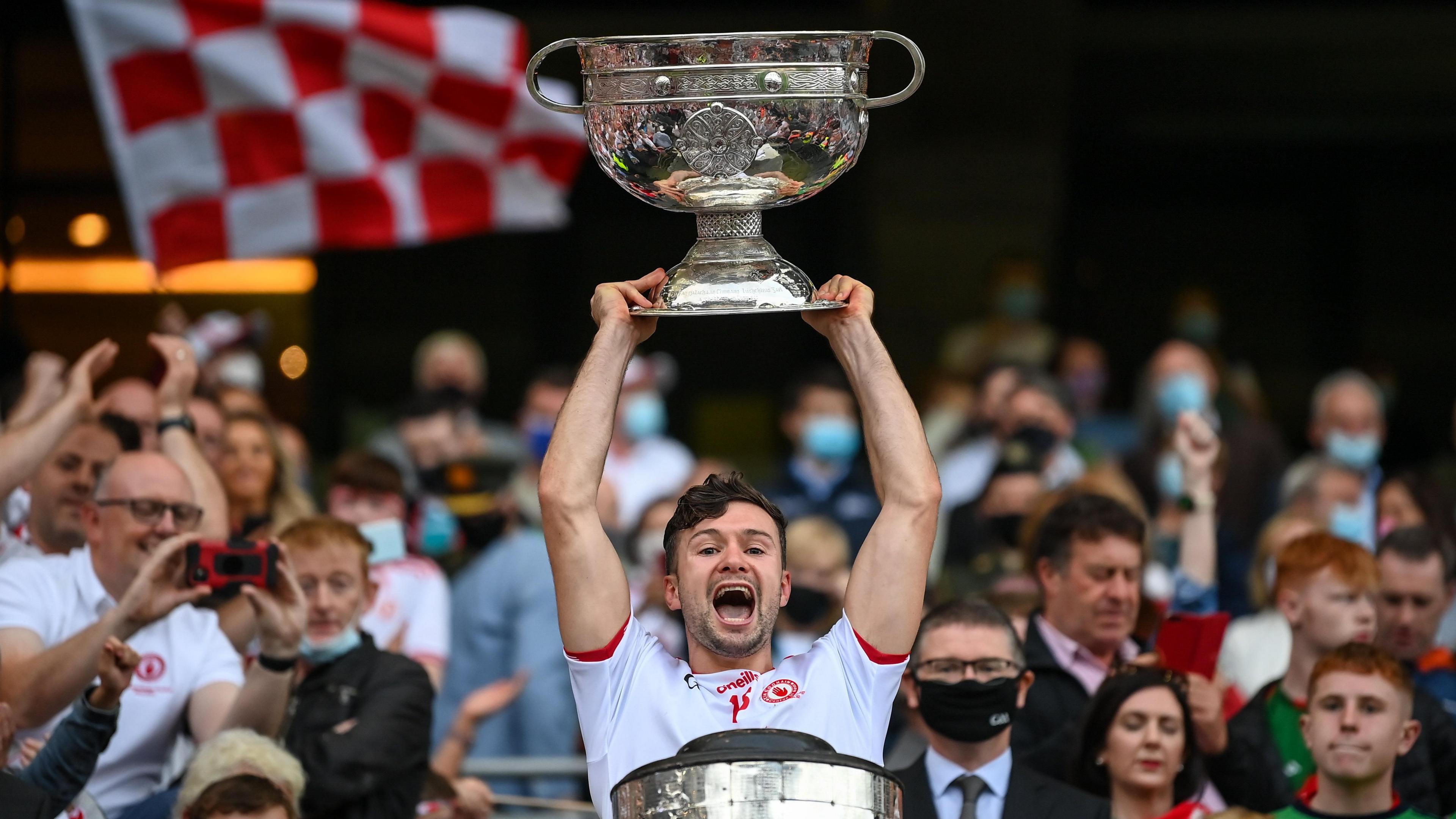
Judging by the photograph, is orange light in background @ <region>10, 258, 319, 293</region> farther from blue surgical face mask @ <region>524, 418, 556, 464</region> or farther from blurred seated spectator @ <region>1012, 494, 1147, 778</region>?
blurred seated spectator @ <region>1012, 494, 1147, 778</region>

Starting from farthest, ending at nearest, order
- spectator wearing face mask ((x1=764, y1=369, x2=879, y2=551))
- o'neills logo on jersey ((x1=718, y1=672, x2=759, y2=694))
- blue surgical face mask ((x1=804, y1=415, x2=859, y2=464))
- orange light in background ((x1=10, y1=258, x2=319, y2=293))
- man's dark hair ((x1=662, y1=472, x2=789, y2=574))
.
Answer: orange light in background ((x1=10, y1=258, x2=319, y2=293)) → blue surgical face mask ((x1=804, y1=415, x2=859, y2=464)) → spectator wearing face mask ((x1=764, y1=369, x2=879, y2=551)) → man's dark hair ((x1=662, y1=472, x2=789, y2=574)) → o'neills logo on jersey ((x1=718, y1=672, x2=759, y2=694))

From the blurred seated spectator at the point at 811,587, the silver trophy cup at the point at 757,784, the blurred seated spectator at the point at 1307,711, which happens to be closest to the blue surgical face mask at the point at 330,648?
the blurred seated spectator at the point at 811,587

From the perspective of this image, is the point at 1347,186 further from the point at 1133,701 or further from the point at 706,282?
the point at 706,282

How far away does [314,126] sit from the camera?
27.3 feet

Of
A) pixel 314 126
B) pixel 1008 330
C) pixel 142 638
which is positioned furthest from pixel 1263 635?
pixel 1008 330

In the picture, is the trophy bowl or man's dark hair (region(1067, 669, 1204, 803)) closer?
the trophy bowl

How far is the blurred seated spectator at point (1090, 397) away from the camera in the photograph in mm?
11023

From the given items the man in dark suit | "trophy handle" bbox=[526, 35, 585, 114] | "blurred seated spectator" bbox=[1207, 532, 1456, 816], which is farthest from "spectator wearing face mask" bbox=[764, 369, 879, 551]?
"trophy handle" bbox=[526, 35, 585, 114]

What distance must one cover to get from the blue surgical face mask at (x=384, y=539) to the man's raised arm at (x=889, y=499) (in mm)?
2390

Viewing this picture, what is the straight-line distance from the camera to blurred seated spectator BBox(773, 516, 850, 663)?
23.7 ft

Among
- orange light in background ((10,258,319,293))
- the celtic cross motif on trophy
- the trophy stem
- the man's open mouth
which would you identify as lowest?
the man's open mouth

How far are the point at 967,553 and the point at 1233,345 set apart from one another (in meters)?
6.32

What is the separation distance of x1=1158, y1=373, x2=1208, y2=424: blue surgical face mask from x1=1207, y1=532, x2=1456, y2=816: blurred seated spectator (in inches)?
122

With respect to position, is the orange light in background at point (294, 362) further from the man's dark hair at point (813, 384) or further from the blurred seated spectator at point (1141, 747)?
the blurred seated spectator at point (1141, 747)
